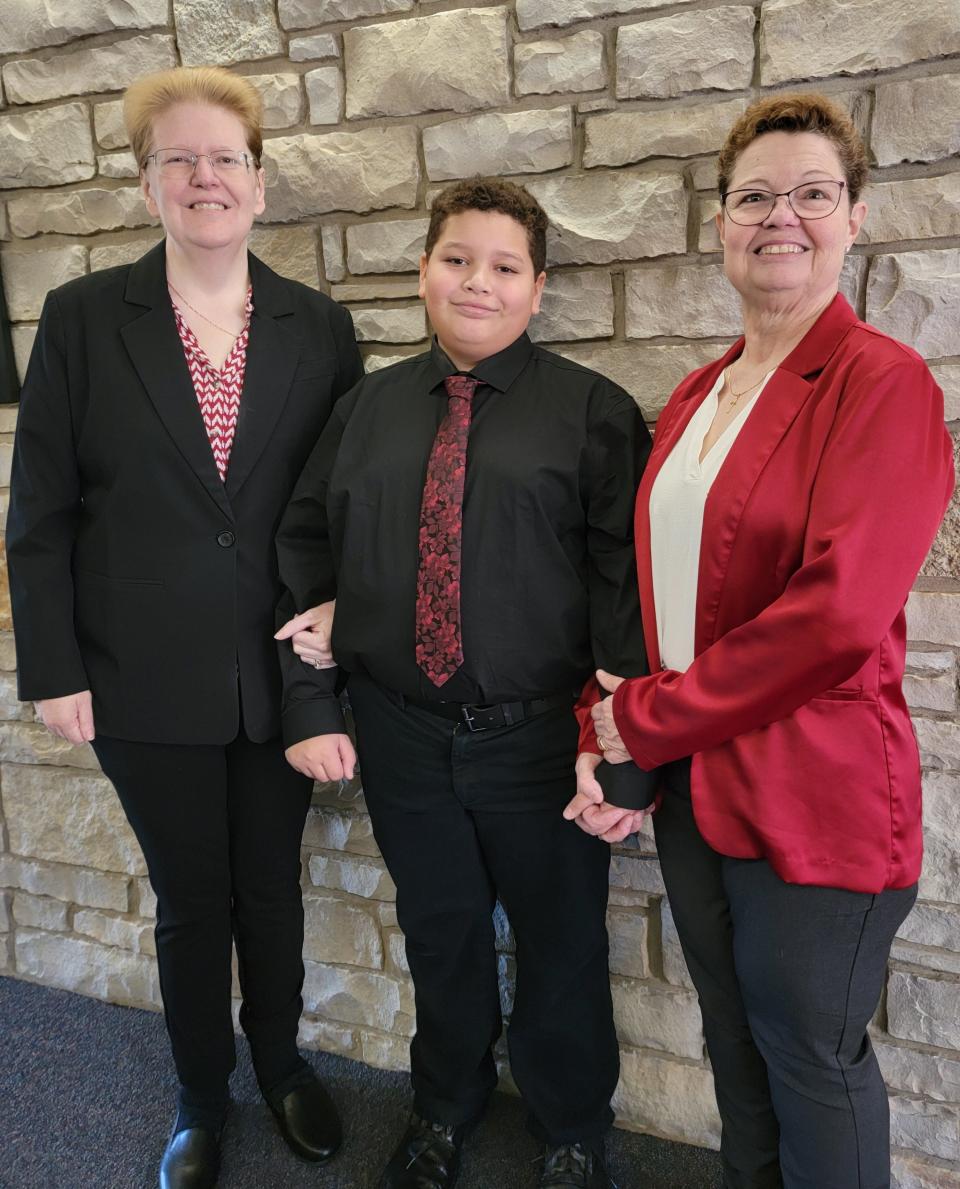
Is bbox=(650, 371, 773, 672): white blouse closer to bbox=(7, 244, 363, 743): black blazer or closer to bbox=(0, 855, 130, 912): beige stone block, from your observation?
bbox=(7, 244, 363, 743): black blazer

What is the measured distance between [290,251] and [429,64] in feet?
1.44

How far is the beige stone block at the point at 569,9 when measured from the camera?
1.55 metres

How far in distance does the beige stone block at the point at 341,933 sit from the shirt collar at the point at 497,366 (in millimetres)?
1206

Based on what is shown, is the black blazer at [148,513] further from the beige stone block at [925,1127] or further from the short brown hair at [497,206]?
the beige stone block at [925,1127]

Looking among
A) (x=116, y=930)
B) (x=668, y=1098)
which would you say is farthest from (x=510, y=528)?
(x=116, y=930)

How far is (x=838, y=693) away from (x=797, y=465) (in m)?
0.29

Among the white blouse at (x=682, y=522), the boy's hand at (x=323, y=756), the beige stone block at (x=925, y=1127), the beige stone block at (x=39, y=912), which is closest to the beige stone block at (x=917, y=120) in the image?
→ the white blouse at (x=682, y=522)

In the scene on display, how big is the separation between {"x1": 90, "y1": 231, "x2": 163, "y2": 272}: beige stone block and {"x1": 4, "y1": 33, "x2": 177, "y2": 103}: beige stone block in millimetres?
292

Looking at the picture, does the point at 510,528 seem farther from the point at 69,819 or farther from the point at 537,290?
the point at 69,819

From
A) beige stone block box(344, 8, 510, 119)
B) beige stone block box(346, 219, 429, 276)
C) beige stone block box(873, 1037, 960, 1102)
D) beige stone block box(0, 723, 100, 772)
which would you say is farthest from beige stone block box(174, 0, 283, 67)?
beige stone block box(873, 1037, 960, 1102)

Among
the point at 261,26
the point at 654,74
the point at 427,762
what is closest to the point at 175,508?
the point at 427,762

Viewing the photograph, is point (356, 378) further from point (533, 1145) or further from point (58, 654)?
point (533, 1145)

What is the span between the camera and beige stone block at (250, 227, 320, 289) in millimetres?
1864

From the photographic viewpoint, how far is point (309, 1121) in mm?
1833
